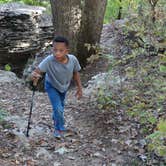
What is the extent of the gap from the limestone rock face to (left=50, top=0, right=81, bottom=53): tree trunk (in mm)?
3506

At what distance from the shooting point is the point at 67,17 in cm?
890

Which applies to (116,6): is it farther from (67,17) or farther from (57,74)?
(57,74)

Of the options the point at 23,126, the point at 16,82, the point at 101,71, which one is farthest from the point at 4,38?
the point at 23,126

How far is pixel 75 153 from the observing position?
5.22 m

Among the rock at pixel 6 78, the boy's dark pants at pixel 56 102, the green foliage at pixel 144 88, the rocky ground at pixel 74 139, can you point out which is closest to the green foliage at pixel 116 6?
the green foliage at pixel 144 88

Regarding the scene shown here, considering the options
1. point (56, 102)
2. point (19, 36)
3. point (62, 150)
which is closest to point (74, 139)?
point (62, 150)

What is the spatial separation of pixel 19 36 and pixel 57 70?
7.24 metres

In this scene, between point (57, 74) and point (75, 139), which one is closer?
point (57, 74)

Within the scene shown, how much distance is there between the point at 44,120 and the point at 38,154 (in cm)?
155

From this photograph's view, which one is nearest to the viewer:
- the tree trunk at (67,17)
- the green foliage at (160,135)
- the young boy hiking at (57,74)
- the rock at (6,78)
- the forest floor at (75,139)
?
the green foliage at (160,135)

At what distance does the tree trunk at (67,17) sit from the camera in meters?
8.79

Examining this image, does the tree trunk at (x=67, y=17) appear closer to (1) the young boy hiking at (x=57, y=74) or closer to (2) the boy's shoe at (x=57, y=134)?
(1) the young boy hiking at (x=57, y=74)

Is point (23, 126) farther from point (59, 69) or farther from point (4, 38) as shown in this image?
point (4, 38)

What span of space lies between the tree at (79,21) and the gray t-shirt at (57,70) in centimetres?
350
